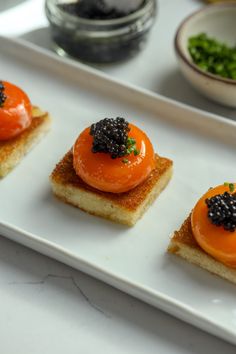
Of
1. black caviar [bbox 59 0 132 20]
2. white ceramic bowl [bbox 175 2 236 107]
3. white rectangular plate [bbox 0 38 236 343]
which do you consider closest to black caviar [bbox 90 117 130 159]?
white rectangular plate [bbox 0 38 236 343]

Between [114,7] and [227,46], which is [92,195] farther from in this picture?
[227,46]

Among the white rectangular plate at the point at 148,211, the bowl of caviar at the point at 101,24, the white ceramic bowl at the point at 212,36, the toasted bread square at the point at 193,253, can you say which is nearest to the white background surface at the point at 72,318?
the white rectangular plate at the point at 148,211

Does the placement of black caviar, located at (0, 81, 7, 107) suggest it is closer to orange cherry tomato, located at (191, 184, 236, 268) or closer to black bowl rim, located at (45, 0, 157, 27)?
black bowl rim, located at (45, 0, 157, 27)

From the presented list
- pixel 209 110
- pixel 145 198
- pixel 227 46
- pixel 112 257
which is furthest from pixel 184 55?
pixel 112 257

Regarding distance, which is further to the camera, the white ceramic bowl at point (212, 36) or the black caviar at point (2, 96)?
the white ceramic bowl at point (212, 36)

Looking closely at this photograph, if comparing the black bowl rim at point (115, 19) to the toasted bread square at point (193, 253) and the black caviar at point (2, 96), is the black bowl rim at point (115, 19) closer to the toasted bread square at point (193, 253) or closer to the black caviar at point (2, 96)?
the black caviar at point (2, 96)

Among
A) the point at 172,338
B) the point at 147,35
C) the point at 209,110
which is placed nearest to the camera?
the point at 172,338
